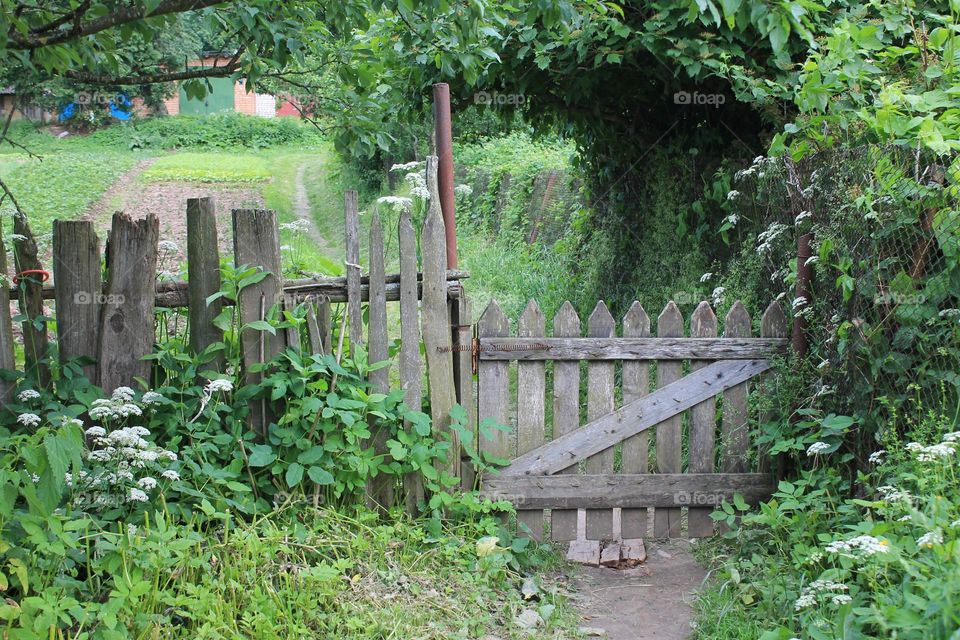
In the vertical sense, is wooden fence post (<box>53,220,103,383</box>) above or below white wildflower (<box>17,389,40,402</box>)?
above

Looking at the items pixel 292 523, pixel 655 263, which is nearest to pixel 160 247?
pixel 292 523

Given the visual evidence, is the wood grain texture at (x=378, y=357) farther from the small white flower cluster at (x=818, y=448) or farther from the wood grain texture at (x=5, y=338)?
the small white flower cluster at (x=818, y=448)

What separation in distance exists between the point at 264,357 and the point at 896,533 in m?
3.05

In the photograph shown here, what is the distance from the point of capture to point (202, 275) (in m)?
4.39

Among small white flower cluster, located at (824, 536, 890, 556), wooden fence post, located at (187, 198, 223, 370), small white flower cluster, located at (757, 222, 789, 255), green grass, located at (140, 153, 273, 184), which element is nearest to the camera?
small white flower cluster, located at (824, 536, 890, 556)

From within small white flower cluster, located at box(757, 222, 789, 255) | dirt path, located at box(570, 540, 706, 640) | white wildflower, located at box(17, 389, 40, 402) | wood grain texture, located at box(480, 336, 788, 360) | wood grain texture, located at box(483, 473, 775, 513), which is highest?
small white flower cluster, located at box(757, 222, 789, 255)

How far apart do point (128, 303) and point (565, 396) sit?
2.39 meters

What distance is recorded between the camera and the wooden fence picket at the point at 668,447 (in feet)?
15.8

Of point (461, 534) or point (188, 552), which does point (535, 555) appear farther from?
point (188, 552)

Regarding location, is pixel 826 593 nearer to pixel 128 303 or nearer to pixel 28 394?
pixel 128 303

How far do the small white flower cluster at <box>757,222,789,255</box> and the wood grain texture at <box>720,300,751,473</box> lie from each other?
2.19 feet

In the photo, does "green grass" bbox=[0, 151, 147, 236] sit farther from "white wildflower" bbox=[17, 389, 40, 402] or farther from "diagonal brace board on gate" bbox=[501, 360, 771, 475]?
"diagonal brace board on gate" bbox=[501, 360, 771, 475]

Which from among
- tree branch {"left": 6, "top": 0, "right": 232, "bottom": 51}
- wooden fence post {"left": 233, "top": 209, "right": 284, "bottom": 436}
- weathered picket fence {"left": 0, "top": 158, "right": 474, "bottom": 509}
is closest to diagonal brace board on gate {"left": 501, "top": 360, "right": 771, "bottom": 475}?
weathered picket fence {"left": 0, "top": 158, "right": 474, "bottom": 509}

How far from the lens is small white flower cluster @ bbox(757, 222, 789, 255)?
5.24 m
